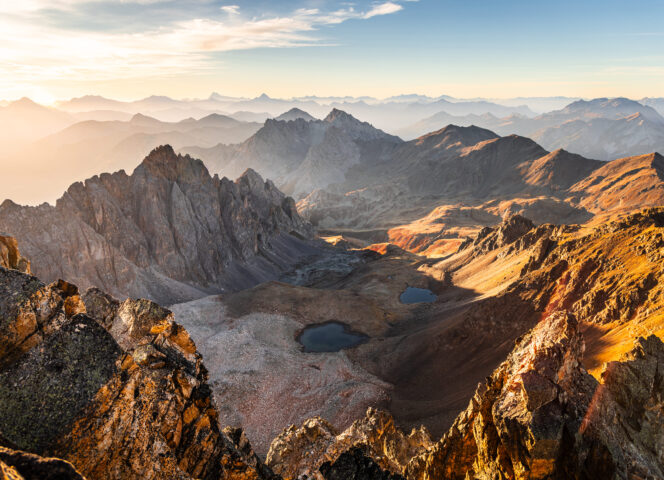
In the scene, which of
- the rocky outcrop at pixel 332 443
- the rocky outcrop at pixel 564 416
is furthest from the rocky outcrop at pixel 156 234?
the rocky outcrop at pixel 564 416

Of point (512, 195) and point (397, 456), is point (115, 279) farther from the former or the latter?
point (512, 195)

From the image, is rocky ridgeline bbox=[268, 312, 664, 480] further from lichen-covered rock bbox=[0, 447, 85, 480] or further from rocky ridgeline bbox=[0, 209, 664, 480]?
lichen-covered rock bbox=[0, 447, 85, 480]

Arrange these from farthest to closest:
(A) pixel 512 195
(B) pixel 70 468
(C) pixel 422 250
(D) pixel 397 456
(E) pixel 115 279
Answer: (A) pixel 512 195
(C) pixel 422 250
(E) pixel 115 279
(D) pixel 397 456
(B) pixel 70 468

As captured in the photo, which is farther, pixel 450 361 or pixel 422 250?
pixel 422 250

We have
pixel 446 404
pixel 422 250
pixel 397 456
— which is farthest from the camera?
pixel 422 250

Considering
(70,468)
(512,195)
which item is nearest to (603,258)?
(70,468)

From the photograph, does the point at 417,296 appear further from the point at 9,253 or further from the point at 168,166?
the point at 9,253

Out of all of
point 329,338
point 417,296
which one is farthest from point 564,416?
point 417,296

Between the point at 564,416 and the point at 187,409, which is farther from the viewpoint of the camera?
the point at 564,416
